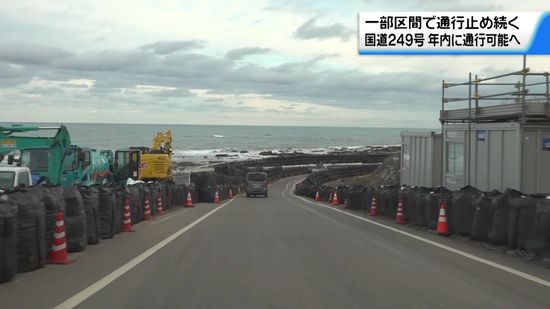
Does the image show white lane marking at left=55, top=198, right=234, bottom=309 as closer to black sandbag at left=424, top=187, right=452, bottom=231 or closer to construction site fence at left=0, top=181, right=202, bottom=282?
construction site fence at left=0, top=181, right=202, bottom=282

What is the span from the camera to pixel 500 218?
476 inches

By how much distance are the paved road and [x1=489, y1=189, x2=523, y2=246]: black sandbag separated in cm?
51

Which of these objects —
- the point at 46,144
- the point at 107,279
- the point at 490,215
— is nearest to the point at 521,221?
the point at 490,215

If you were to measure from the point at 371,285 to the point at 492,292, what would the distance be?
64.5 inches

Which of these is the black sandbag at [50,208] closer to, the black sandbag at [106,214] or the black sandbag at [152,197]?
the black sandbag at [106,214]

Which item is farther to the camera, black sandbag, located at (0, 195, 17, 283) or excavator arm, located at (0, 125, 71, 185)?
excavator arm, located at (0, 125, 71, 185)

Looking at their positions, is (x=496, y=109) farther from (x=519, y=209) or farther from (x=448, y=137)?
(x=519, y=209)

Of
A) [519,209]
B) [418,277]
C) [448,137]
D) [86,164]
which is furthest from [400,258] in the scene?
[86,164]

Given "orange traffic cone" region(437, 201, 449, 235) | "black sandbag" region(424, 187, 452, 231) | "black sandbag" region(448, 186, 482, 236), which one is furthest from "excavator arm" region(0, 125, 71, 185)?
"black sandbag" region(448, 186, 482, 236)

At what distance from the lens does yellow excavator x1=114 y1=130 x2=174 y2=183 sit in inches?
1259

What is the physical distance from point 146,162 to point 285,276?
28.5 m

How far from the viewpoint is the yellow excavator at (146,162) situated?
3198 centimetres

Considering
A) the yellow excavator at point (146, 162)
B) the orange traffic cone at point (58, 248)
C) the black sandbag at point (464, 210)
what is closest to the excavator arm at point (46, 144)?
the orange traffic cone at point (58, 248)

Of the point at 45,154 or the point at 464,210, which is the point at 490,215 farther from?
the point at 45,154
